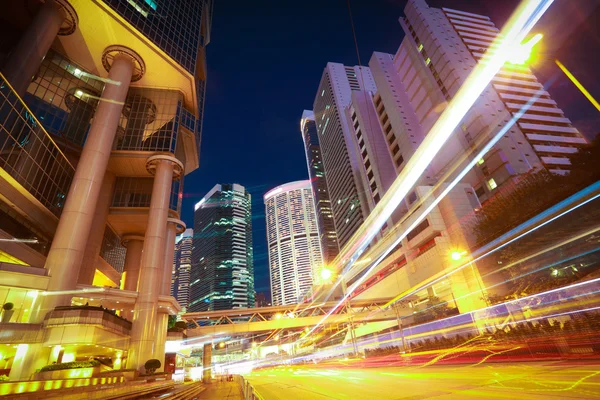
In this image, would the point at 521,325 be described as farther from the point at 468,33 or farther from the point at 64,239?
the point at 468,33

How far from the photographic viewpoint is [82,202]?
2966 cm

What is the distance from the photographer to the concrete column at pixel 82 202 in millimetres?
26111

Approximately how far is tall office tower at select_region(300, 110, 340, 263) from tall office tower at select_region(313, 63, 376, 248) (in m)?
24.3

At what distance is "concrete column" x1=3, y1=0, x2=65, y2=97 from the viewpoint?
28344mm

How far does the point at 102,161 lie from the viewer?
3272 cm

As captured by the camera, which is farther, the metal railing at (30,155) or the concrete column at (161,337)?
the concrete column at (161,337)

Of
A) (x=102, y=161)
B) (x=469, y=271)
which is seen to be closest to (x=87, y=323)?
(x=102, y=161)

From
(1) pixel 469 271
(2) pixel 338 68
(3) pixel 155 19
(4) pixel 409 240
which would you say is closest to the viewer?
(3) pixel 155 19

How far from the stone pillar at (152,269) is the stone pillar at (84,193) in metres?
7.03

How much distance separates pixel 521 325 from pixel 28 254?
43.7 m

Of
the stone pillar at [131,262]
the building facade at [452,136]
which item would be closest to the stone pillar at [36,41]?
the stone pillar at [131,262]

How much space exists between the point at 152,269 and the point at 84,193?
10.7 meters

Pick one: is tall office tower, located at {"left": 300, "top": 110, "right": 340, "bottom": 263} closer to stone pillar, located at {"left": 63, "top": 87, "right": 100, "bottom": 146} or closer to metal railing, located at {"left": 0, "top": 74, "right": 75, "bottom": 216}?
stone pillar, located at {"left": 63, "top": 87, "right": 100, "bottom": 146}

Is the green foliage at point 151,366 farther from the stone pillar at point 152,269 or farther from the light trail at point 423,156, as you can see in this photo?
the light trail at point 423,156
